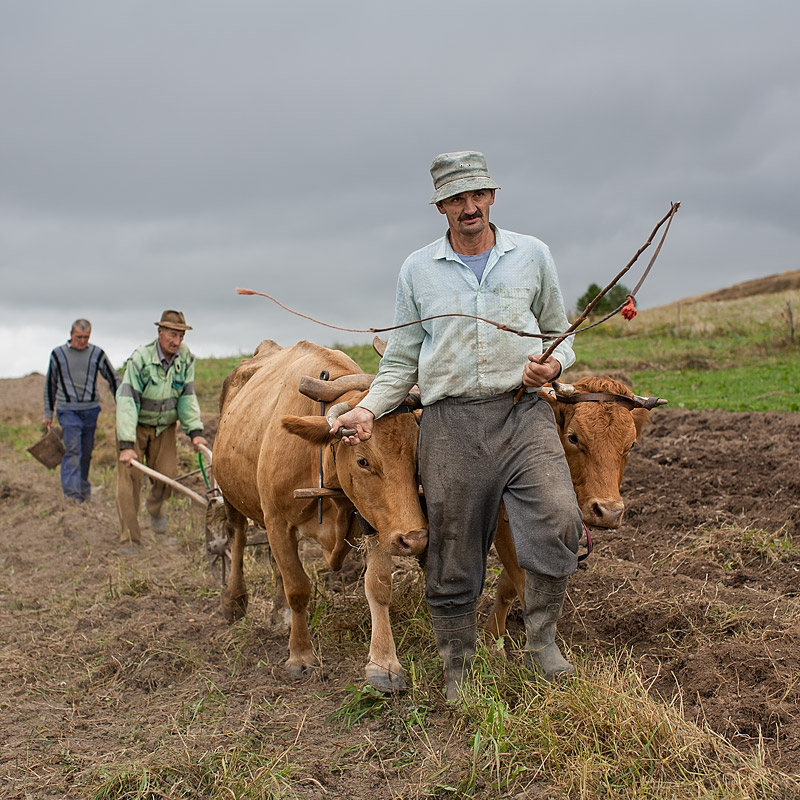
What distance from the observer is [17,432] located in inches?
788

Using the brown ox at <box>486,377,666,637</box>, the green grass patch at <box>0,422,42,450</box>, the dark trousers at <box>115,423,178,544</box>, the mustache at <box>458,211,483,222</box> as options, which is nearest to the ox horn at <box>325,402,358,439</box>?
the brown ox at <box>486,377,666,637</box>

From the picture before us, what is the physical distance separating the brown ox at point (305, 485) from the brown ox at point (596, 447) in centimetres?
72

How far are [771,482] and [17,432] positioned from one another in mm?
15814

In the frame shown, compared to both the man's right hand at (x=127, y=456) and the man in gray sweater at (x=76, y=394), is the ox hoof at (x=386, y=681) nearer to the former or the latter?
the man's right hand at (x=127, y=456)

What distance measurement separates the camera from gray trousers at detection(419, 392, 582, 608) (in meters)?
4.38

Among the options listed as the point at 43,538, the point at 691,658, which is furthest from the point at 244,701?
the point at 43,538

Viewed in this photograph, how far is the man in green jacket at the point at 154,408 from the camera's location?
9703 millimetres

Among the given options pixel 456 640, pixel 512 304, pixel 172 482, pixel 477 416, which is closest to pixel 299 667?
pixel 456 640

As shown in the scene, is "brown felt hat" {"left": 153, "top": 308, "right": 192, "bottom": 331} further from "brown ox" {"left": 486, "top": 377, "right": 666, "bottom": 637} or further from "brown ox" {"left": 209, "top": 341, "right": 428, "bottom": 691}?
"brown ox" {"left": 486, "top": 377, "right": 666, "bottom": 637}

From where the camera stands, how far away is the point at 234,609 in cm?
712

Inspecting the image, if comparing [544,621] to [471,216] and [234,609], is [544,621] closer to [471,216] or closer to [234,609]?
[471,216]

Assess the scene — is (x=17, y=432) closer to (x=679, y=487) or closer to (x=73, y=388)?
(x=73, y=388)

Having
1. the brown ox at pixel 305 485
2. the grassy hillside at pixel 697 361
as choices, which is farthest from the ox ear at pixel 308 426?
the grassy hillside at pixel 697 361

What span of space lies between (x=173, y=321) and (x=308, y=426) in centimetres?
529
